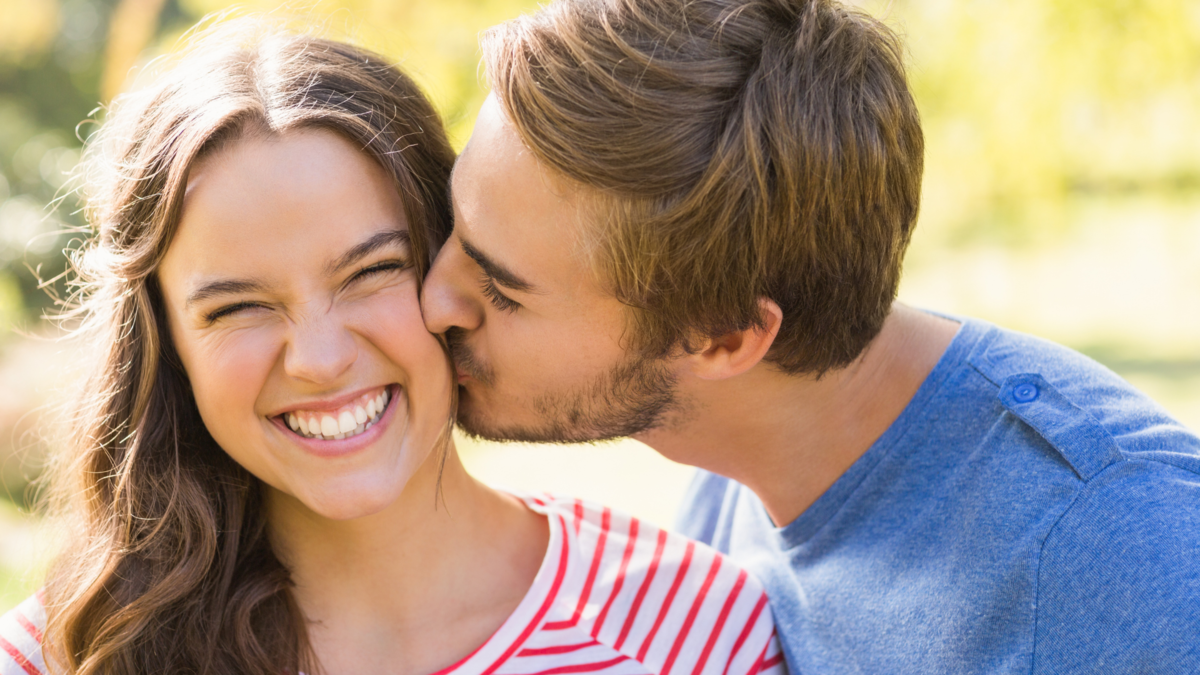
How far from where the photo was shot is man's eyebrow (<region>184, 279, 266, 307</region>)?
69.1 inches

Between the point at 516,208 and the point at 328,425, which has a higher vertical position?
the point at 516,208

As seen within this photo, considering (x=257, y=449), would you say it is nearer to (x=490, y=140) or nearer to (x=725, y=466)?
(x=490, y=140)

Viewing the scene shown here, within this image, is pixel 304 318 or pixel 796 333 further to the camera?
pixel 796 333

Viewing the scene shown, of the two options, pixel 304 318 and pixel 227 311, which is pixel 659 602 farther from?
pixel 227 311

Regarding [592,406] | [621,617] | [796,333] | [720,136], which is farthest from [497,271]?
[621,617]

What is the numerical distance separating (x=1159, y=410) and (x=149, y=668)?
1.93 metres

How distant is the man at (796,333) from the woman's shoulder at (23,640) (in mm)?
942

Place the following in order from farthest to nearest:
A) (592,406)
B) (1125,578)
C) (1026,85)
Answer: (1026,85)
(592,406)
(1125,578)

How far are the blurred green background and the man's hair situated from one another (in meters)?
0.45

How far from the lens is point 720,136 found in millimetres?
1896

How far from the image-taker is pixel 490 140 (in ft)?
6.55

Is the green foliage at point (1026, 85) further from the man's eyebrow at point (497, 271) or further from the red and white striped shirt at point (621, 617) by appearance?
the red and white striped shirt at point (621, 617)

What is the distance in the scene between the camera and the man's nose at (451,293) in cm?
192

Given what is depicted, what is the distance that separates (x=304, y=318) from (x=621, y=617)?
0.85 metres
